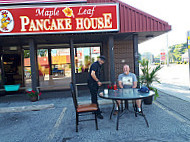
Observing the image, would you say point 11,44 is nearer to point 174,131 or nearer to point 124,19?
point 124,19

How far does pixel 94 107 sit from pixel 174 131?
2.01m

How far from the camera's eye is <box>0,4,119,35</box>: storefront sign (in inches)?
245

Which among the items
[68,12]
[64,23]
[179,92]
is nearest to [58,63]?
[64,23]

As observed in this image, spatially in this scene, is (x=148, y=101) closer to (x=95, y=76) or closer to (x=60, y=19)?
(x=95, y=76)

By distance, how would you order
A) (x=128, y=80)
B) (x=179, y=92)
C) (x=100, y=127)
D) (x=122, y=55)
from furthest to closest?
(x=122, y=55)
(x=179, y=92)
(x=128, y=80)
(x=100, y=127)

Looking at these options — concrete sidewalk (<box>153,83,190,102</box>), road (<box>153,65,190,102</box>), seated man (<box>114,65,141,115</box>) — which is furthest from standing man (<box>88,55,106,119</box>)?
road (<box>153,65,190,102</box>)

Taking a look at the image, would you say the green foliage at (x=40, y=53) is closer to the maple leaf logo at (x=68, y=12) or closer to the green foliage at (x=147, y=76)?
the maple leaf logo at (x=68, y=12)

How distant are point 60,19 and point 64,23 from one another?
0.78ft

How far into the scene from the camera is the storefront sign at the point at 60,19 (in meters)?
6.21

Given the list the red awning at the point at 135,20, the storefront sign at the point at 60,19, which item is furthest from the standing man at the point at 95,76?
the red awning at the point at 135,20

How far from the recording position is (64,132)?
3732mm

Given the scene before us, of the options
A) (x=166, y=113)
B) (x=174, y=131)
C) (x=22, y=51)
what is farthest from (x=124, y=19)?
(x=22, y=51)

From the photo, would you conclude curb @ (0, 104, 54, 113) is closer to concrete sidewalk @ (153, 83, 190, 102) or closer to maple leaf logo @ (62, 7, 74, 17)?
maple leaf logo @ (62, 7, 74, 17)

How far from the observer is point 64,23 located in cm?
636
